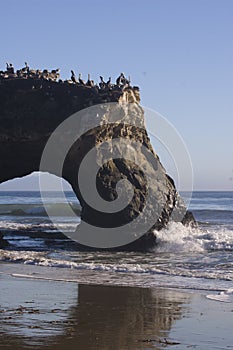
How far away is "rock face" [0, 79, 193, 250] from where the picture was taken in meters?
20.8

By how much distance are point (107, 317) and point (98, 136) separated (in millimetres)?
12149

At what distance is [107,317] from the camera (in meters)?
9.20

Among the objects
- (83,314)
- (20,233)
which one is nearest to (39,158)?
(20,233)

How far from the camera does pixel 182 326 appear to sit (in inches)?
336

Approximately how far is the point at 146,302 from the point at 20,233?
16525 millimetres

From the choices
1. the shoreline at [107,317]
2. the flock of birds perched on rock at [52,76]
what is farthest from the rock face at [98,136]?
the shoreline at [107,317]

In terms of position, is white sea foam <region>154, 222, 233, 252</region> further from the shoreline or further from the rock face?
the shoreline

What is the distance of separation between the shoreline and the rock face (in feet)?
28.3

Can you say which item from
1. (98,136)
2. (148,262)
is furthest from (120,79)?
(148,262)

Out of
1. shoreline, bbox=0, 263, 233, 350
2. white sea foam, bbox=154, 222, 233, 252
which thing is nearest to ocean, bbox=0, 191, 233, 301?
white sea foam, bbox=154, 222, 233, 252

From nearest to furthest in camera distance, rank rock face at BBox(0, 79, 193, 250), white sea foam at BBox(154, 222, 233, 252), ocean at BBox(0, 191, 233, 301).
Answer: ocean at BBox(0, 191, 233, 301), white sea foam at BBox(154, 222, 233, 252), rock face at BBox(0, 79, 193, 250)

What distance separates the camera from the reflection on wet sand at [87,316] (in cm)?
765

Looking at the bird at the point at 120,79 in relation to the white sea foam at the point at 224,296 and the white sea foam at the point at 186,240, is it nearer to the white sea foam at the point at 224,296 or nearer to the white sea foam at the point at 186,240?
the white sea foam at the point at 186,240

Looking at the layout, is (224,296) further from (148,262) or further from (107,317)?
(148,262)
